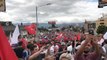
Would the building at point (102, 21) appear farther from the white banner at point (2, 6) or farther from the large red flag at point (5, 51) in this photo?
the large red flag at point (5, 51)

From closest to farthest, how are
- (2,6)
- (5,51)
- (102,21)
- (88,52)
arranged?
(5,51)
(88,52)
(2,6)
(102,21)

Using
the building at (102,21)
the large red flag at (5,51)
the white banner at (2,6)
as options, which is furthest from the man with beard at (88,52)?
the building at (102,21)

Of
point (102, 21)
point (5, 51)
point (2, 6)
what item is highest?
point (2, 6)

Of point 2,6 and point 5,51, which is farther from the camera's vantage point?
point 2,6

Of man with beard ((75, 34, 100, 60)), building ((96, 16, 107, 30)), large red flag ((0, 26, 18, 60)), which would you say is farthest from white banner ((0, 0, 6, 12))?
building ((96, 16, 107, 30))

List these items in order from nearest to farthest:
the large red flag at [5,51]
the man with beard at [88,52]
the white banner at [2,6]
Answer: the large red flag at [5,51]
the man with beard at [88,52]
the white banner at [2,6]

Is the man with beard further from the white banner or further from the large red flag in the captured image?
the white banner

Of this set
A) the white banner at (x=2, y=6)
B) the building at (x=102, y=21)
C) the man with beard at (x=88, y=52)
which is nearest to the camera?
the man with beard at (x=88, y=52)

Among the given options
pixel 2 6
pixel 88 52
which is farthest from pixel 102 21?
pixel 88 52

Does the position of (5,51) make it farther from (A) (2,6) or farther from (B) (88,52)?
(A) (2,6)

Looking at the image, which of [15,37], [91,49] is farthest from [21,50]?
[91,49]

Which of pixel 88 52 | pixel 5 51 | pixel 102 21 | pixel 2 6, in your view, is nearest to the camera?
pixel 5 51

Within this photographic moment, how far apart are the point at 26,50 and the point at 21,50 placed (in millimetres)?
289

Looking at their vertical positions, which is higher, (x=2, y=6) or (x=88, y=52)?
(x=2, y=6)
